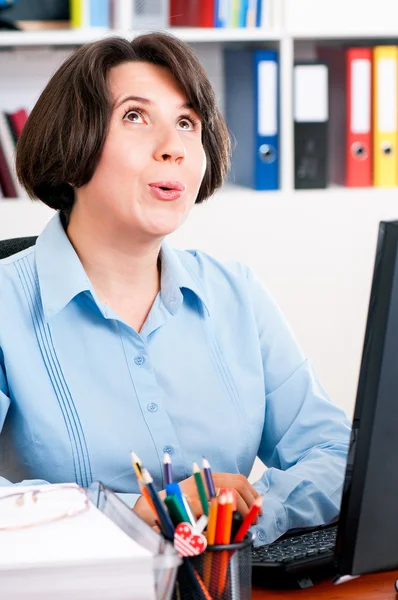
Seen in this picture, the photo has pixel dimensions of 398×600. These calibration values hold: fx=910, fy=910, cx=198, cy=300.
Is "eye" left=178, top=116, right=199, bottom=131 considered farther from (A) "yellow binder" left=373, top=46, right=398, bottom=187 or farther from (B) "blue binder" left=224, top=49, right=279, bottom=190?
(A) "yellow binder" left=373, top=46, right=398, bottom=187

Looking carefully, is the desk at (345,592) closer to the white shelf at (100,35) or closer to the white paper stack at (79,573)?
the white paper stack at (79,573)

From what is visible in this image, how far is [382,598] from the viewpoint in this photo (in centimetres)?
97

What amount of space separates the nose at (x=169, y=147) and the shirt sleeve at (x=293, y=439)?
1.03ft

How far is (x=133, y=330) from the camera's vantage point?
1366mm

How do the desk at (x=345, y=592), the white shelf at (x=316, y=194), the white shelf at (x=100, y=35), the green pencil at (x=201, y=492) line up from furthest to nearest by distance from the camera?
1. the white shelf at (x=316, y=194)
2. the white shelf at (x=100, y=35)
3. the desk at (x=345, y=592)
4. the green pencil at (x=201, y=492)

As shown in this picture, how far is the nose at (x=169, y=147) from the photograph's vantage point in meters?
1.35

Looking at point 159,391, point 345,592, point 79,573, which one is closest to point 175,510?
point 79,573

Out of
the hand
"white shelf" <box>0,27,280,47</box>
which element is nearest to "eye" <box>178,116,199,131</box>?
the hand

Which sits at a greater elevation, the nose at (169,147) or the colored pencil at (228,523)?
the nose at (169,147)

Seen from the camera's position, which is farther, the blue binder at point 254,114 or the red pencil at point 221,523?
the blue binder at point 254,114

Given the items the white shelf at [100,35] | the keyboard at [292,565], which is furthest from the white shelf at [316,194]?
the keyboard at [292,565]

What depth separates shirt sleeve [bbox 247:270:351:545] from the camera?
47.9 inches

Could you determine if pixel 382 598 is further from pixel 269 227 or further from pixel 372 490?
pixel 269 227

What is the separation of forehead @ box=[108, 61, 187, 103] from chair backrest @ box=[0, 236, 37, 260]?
1.16ft
